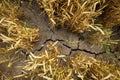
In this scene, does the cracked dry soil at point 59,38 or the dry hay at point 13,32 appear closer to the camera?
the dry hay at point 13,32

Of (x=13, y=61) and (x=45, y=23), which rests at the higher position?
(x=45, y=23)

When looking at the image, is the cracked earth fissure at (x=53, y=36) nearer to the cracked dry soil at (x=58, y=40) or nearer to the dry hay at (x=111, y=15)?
the cracked dry soil at (x=58, y=40)

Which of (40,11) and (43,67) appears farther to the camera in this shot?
(40,11)

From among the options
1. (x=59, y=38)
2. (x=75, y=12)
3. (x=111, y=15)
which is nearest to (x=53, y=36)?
(x=59, y=38)

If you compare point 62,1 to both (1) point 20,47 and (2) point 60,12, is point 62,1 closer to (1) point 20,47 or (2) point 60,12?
(2) point 60,12

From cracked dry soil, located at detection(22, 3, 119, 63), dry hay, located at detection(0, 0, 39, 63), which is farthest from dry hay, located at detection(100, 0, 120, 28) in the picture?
dry hay, located at detection(0, 0, 39, 63)

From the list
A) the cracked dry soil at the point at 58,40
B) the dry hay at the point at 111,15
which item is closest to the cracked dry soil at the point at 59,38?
the cracked dry soil at the point at 58,40

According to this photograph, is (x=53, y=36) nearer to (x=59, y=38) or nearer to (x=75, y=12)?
(x=59, y=38)

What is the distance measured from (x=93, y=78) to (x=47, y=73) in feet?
0.92

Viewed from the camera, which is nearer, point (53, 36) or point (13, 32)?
point (13, 32)

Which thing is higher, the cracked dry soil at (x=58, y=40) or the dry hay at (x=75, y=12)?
the dry hay at (x=75, y=12)

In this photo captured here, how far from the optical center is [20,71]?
2021mm

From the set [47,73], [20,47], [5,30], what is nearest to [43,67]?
[47,73]

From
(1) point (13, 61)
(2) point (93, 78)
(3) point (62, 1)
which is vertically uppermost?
(3) point (62, 1)
